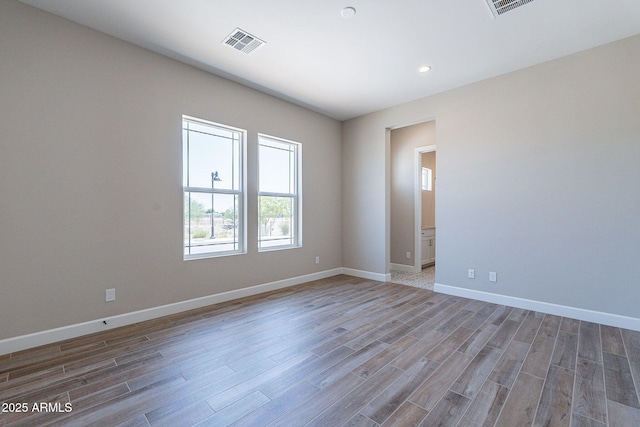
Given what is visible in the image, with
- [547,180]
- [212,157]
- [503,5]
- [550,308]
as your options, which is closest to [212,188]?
[212,157]

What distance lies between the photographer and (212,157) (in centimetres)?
370

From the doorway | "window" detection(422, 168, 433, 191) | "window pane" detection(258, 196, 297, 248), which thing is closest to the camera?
"window pane" detection(258, 196, 297, 248)

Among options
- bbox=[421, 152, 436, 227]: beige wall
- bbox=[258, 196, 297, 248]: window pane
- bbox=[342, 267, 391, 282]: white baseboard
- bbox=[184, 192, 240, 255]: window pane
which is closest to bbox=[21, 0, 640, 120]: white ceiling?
bbox=[184, 192, 240, 255]: window pane

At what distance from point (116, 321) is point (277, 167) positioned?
285 cm

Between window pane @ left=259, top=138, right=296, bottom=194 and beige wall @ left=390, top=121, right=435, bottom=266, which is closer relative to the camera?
window pane @ left=259, top=138, right=296, bottom=194

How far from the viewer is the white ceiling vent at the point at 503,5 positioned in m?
2.34

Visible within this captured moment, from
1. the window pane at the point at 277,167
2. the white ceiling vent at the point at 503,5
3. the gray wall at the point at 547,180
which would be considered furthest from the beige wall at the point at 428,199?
the white ceiling vent at the point at 503,5

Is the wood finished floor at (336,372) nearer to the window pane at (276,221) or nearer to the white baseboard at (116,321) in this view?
the white baseboard at (116,321)

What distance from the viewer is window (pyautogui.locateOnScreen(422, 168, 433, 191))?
6.40 meters

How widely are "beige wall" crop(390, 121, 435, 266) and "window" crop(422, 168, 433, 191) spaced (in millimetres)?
927

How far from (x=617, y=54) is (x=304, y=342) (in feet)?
14.1

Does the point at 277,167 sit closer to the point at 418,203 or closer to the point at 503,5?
the point at 418,203

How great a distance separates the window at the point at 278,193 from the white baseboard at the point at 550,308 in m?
2.49

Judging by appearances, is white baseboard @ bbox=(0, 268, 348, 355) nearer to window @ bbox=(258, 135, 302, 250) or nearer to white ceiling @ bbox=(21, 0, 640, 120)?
window @ bbox=(258, 135, 302, 250)
